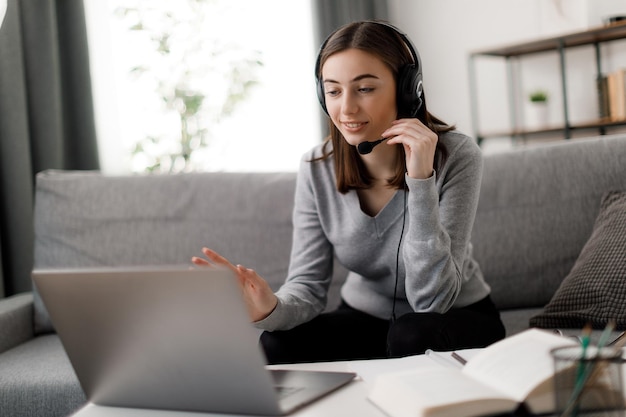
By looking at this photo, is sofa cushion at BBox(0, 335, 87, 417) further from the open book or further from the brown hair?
the open book

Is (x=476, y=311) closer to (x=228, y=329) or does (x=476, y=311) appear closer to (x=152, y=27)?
(x=228, y=329)

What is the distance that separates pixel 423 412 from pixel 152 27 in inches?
109

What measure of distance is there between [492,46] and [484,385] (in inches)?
123

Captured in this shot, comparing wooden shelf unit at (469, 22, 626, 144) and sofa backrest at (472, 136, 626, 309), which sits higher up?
wooden shelf unit at (469, 22, 626, 144)

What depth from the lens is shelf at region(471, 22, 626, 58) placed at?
335cm

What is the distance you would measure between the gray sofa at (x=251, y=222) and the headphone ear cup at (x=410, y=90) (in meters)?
0.55

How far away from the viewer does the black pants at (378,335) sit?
1.30 meters

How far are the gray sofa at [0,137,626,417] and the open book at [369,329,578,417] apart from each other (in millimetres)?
870

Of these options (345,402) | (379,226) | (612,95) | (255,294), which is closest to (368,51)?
(379,226)

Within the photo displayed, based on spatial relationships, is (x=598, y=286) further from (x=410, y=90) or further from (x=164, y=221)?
(x=164, y=221)

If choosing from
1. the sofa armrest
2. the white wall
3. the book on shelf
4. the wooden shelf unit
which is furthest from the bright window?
the book on shelf

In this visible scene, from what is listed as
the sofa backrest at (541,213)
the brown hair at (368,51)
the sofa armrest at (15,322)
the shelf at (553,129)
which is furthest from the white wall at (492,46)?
the sofa armrest at (15,322)

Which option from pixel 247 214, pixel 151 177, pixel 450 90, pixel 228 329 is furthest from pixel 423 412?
pixel 450 90

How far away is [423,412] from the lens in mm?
773
